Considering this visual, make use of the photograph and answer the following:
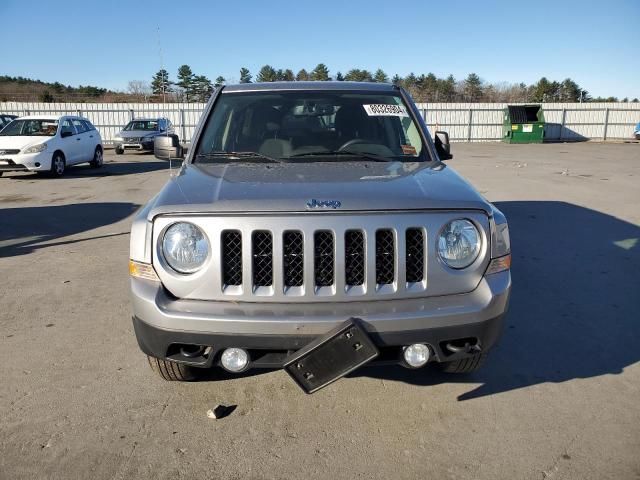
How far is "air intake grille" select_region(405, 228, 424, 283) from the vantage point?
246cm

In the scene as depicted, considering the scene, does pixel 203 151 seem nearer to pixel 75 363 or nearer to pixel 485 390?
pixel 75 363

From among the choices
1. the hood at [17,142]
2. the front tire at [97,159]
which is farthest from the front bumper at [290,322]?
the front tire at [97,159]

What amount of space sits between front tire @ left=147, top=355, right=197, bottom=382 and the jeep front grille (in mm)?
796

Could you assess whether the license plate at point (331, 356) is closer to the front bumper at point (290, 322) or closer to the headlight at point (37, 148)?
the front bumper at point (290, 322)

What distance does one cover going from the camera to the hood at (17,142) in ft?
43.3

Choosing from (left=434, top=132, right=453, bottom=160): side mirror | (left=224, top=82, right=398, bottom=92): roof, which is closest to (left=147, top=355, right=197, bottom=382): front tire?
(left=224, top=82, right=398, bottom=92): roof

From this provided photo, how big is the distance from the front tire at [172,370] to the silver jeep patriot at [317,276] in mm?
392

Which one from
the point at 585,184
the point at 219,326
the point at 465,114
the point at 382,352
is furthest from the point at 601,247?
the point at 465,114

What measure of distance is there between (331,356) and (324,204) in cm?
70

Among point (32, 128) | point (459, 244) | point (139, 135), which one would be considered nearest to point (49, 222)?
point (459, 244)

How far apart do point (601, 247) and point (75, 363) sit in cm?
591

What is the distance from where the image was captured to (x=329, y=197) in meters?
2.47

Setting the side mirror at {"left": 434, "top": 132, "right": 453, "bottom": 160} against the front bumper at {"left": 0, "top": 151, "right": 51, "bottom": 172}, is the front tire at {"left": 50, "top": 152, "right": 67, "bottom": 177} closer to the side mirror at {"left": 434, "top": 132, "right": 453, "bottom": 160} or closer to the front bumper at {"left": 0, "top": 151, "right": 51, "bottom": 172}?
the front bumper at {"left": 0, "top": 151, "right": 51, "bottom": 172}

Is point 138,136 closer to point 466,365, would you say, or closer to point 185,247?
point 185,247
